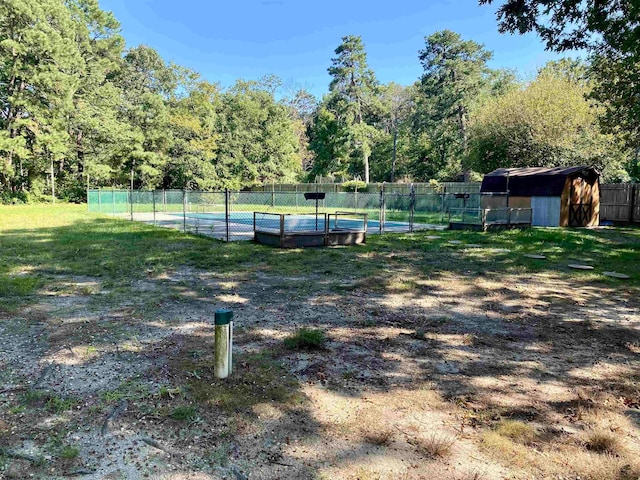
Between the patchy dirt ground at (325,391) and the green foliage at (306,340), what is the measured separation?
0.35 ft

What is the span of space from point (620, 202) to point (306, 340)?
67.2 feet

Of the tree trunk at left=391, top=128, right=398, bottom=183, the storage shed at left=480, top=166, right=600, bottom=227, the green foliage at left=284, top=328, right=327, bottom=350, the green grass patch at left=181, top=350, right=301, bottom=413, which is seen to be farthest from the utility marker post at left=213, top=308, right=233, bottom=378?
the tree trunk at left=391, top=128, right=398, bottom=183

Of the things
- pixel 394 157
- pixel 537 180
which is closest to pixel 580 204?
pixel 537 180

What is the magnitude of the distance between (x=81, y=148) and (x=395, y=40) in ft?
99.7

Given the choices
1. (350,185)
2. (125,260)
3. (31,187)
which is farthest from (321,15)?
(125,260)

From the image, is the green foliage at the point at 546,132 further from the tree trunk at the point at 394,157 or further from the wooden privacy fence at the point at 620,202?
the tree trunk at the point at 394,157

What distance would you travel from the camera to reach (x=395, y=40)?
42781 mm

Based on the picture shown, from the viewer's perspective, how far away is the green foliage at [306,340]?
392cm

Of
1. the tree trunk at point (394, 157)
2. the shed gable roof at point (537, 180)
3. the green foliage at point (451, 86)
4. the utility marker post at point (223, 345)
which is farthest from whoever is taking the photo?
the tree trunk at point (394, 157)

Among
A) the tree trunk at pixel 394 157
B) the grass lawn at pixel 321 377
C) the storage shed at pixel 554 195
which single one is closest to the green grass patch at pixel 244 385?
the grass lawn at pixel 321 377

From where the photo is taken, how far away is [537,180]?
57.4 feet

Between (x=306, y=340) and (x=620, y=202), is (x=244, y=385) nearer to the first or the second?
(x=306, y=340)

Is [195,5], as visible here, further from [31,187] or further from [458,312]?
[458,312]

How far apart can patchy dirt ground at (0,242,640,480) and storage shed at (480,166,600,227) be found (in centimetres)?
1292
